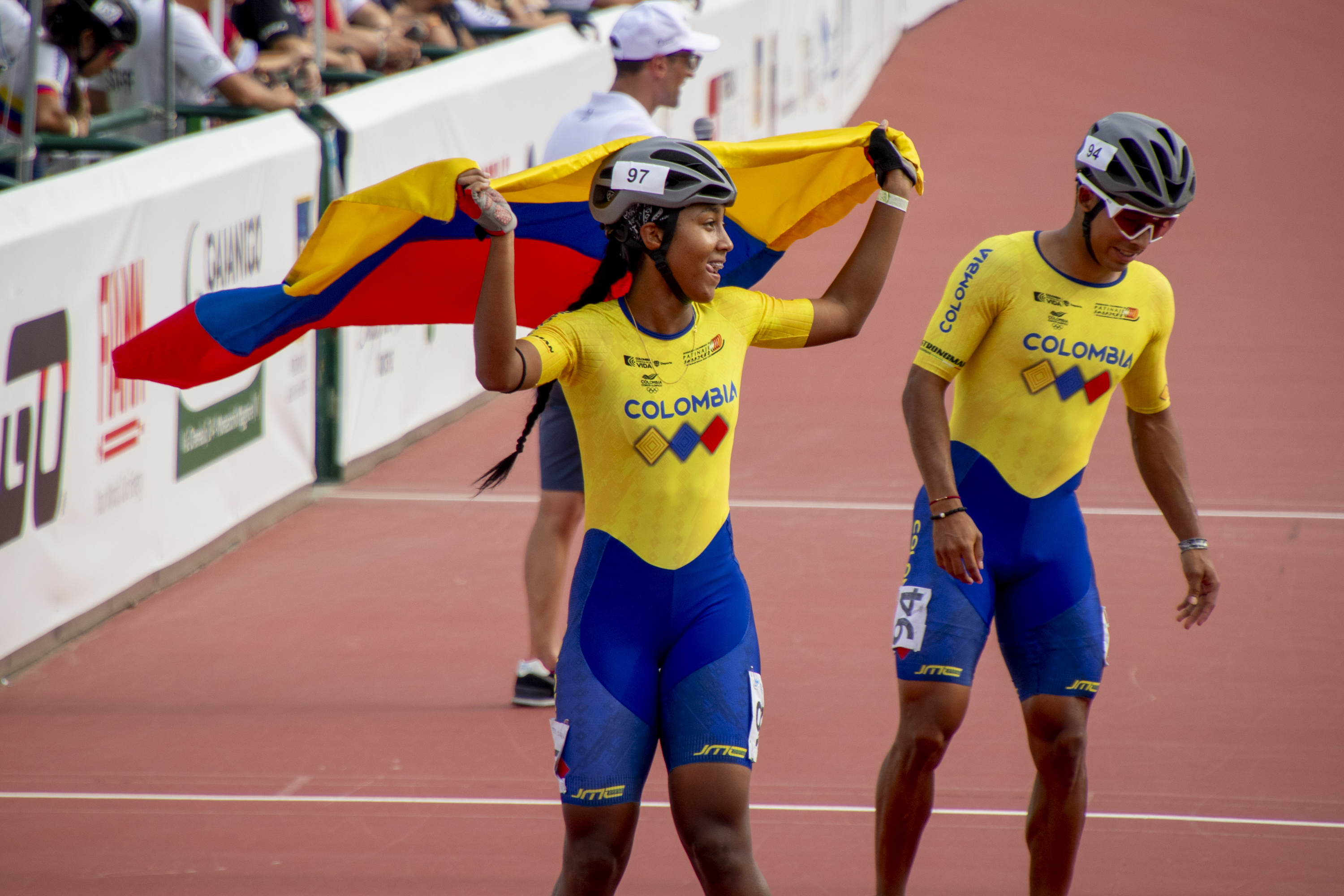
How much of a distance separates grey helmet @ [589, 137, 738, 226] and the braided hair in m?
0.05

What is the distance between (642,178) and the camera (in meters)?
4.07

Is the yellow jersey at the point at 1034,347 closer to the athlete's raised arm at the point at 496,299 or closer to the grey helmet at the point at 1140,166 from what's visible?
the grey helmet at the point at 1140,166

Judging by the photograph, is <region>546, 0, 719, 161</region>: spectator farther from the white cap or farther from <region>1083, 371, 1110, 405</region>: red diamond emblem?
<region>1083, 371, 1110, 405</region>: red diamond emblem

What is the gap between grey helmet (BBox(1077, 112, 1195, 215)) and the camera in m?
4.52

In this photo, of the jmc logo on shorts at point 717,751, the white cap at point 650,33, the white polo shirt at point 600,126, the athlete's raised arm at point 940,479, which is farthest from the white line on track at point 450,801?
the white cap at point 650,33

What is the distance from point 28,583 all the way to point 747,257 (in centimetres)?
374

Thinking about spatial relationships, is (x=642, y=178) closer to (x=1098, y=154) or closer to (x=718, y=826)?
(x=1098, y=154)

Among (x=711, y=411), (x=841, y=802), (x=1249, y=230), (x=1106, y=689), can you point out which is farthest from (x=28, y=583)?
(x=1249, y=230)

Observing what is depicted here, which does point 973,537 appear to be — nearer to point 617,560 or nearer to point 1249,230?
point 617,560

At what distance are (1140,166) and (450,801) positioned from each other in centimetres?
319

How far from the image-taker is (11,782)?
6059mm

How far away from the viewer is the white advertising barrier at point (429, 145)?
33.1 ft

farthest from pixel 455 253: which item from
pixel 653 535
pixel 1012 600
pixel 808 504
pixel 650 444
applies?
pixel 808 504

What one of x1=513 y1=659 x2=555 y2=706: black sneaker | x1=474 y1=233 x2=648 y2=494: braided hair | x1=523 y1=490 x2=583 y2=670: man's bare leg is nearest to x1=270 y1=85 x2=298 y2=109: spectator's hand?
x1=523 y1=490 x2=583 y2=670: man's bare leg
